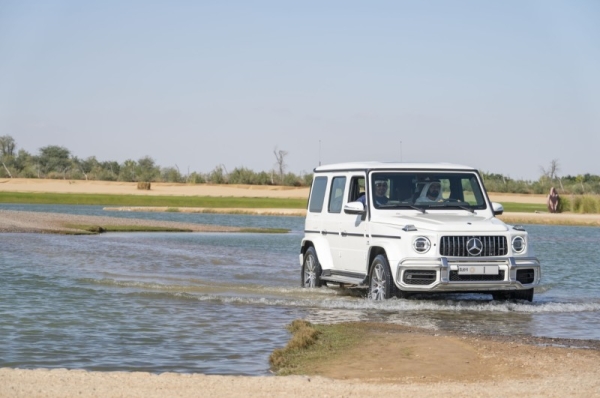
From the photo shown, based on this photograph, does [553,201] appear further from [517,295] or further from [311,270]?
[517,295]

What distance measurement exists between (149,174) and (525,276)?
391 feet

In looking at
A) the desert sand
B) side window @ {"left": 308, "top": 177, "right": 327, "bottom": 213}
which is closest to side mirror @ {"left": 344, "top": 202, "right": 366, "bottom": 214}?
side window @ {"left": 308, "top": 177, "right": 327, "bottom": 213}

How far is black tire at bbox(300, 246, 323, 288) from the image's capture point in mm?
17844

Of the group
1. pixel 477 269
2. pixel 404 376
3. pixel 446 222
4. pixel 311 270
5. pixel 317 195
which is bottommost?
pixel 404 376

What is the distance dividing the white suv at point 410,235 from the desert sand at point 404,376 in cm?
222

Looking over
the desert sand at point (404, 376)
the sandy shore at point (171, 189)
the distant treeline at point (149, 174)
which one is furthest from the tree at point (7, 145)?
the desert sand at point (404, 376)

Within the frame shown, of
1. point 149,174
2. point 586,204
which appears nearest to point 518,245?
point 586,204

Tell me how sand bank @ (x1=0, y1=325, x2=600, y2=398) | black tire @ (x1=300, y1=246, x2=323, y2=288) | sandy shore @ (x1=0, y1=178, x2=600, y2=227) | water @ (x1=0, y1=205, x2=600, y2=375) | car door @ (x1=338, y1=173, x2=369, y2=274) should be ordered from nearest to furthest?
sand bank @ (x1=0, y1=325, x2=600, y2=398)
water @ (x1=0, y1=205, x2=600, y2=375)
car door @ (x1=338, y1=173, x2=369, y2=274)
black tire @ (x1=300, y1=246, x2=323, y2=288)
sandy shore @ (x1=0, y1=178, x2=600, y2=227)

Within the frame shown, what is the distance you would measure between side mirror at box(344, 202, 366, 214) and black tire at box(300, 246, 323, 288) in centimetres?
179

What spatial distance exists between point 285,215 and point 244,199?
1023 inches

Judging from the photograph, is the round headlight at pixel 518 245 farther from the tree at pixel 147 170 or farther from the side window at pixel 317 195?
the tree at pixel 147 170

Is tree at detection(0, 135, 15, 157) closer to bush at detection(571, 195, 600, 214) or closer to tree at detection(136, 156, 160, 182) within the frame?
tree at detection(136, 156, 160, 182)

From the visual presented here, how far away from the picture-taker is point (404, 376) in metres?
9.80

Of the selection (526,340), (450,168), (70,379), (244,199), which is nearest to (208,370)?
(70,379)
